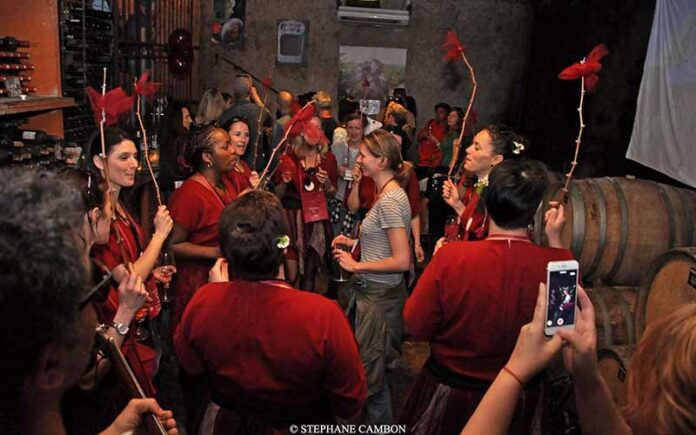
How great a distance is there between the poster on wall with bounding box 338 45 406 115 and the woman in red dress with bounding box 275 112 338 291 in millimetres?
5225

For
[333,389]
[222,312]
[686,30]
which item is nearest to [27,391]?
[222,312]

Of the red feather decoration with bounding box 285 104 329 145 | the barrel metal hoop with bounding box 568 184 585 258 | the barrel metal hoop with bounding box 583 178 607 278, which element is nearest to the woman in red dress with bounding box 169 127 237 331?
the red feather decoration with bounding box 285 104 329 145

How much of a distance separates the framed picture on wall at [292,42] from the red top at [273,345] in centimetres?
817

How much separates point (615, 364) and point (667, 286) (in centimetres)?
43

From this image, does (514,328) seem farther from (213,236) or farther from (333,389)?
(213,236)

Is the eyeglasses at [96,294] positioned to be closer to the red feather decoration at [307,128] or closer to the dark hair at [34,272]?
the dark hair at [34,272]

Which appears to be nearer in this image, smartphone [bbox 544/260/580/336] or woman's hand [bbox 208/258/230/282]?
smartphone [bbox 544/260/580/336]

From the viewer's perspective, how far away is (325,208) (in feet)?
14.5

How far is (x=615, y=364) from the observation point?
2770 millimetres

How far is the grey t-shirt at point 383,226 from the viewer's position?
113 inches

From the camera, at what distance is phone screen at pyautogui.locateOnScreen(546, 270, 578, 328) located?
118 centimetres

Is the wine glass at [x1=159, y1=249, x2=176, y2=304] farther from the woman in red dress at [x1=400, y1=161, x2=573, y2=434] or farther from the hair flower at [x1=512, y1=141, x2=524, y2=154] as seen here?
the hair flower at [x1=512, y1=141, x2=524, y2=154]

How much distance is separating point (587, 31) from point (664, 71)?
287cm

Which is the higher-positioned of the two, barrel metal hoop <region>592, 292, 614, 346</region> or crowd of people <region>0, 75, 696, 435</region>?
crowd of people <region>0, 75, 696, 435</region>
